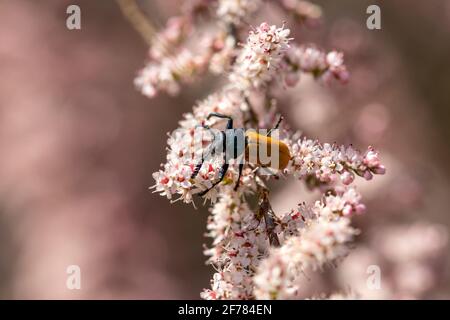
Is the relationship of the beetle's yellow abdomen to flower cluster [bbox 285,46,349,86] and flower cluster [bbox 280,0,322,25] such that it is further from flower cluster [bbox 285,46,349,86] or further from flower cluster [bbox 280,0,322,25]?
flower cluster [bbox 280,0,322,25]

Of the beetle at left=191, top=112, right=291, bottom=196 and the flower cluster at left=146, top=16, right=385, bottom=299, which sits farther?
the beetle at left=191, top=112, right=291, bottom=196

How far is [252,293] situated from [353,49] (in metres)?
3.64

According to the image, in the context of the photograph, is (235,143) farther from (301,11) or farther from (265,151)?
(301,11)

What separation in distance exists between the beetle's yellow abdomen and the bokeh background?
2068 mm

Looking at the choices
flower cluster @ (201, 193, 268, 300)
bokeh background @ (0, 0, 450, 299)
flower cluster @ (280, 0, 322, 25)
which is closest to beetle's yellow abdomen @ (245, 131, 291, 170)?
flower cluster @ (201, 193, 268, 300)

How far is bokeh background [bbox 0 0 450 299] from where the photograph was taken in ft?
19.4

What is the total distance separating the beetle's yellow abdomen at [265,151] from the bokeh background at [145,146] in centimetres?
207

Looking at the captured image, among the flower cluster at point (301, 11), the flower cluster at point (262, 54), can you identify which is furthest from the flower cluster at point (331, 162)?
the flower cluster at point (301, 11)

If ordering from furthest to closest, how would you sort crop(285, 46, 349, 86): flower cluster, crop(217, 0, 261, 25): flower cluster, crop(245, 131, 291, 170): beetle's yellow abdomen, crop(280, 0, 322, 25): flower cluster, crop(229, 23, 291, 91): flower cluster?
crop(280, 0, 322, 25): flower cluster, crop(217, 0, 261, 25): flower cluster, crop(285, 46, 349, 86): flower cluster, crop(229, 23, 291, 91): flower cluster, crop(245, 131, 291, 170): beetle's yellow abdomen

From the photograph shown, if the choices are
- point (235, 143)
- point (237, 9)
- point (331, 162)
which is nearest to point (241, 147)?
point (235, 143)

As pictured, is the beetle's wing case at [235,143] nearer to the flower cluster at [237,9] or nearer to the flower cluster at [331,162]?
the flower cluster at [331,162]

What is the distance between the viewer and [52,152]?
28.9 ft

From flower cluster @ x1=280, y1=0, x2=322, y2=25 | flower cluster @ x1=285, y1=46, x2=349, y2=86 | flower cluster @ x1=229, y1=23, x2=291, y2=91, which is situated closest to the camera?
flower cluster @ x1=229, y1=23, x2=291, y2=91

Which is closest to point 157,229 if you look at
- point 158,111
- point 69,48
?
point 158,111
